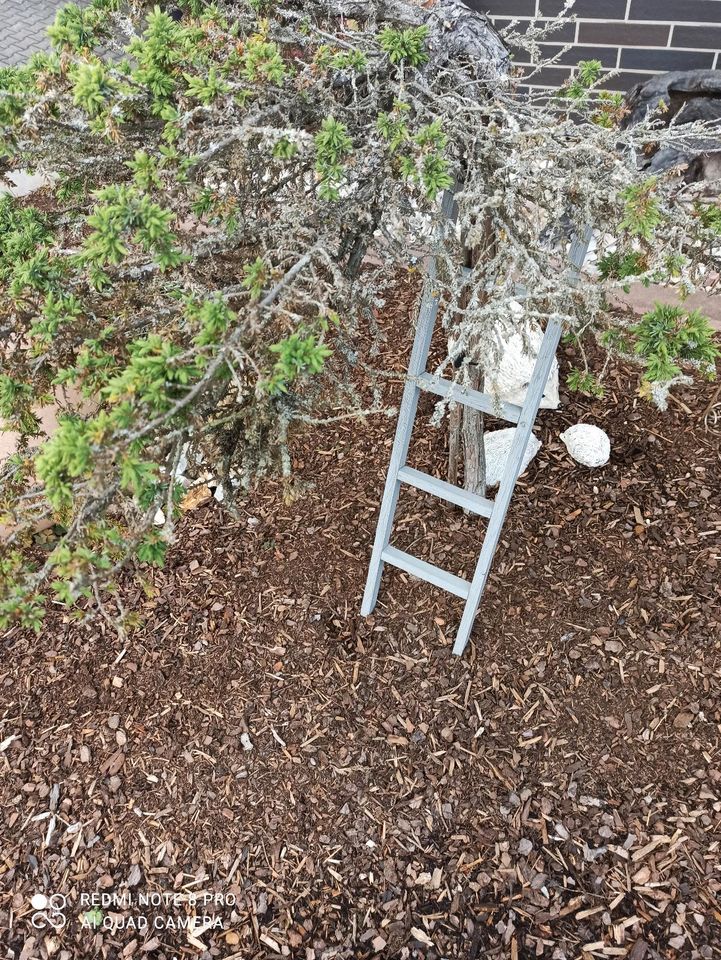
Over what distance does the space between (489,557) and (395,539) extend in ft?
2.14

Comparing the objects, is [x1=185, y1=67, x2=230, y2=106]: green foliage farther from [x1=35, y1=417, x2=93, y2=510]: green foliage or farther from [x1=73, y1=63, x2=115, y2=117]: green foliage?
[x1=35, y1=417, x2=93, y2=510]: green foliage

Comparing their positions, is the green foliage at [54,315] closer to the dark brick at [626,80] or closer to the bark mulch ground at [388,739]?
the bark mulch ground at [388,739]

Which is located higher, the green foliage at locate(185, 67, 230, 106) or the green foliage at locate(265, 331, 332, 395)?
the green foliage at locate(185, 67, 230, 106)

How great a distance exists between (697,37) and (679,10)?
200mm

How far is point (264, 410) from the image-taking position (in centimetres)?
148

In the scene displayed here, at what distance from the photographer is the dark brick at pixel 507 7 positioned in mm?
4785

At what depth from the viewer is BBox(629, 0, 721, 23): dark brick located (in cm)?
447

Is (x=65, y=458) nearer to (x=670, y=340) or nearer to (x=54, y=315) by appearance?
(x=54, y=315)

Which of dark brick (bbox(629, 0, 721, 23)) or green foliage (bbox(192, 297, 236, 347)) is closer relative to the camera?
green foliage (bbox(192, 297, 236, 347))

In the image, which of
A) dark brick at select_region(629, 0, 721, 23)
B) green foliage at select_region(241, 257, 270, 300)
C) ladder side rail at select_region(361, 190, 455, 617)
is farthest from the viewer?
dark brick at select_region(629, 0, 721, 23)

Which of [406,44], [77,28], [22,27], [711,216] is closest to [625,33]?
[406,44]

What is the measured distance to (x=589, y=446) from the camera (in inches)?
123

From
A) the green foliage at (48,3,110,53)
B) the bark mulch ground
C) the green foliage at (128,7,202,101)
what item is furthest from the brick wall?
the green foliage at (128,7,202,101)

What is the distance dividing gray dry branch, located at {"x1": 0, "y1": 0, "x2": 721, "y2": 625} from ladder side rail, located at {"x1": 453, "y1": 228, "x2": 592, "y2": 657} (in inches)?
3.4
